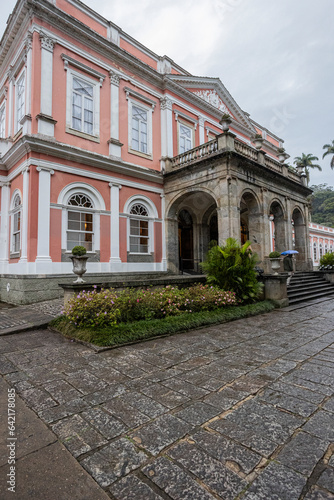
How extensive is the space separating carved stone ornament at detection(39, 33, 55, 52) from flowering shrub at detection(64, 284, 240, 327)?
32.5 ft

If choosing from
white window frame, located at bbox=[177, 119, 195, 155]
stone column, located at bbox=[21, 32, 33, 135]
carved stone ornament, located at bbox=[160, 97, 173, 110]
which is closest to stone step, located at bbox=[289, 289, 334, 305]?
white window frame, located at bbox=[177, 119, 195, 155]

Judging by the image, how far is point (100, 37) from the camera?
11.4 m

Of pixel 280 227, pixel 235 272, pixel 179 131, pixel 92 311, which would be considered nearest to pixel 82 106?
pixel 179 131

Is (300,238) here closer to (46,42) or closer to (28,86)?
(28,86)

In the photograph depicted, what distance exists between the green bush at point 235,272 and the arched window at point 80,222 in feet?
17.3

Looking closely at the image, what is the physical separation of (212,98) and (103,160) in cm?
955

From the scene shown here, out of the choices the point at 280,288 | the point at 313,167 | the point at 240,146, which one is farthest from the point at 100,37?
the point at 313,167

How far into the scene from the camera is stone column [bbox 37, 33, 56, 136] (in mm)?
9695

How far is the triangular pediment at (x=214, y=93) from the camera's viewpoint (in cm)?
1492

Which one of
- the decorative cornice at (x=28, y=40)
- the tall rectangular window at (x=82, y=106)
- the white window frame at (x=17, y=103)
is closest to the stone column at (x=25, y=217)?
the white window frame at (x=17, y=103)

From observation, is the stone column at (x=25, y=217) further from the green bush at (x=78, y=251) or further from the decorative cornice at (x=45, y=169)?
the green bush at (x=78, y=251)

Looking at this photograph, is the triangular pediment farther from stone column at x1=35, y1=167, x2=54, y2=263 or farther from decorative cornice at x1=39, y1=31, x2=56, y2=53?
stone column at x1=35, y1=167, x2=54, y2=263

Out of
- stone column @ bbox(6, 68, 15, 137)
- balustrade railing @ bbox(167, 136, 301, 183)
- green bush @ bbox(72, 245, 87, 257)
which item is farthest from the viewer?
stone column @ bbox(6, 68, 15, 137)

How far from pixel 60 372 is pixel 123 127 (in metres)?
11.6
